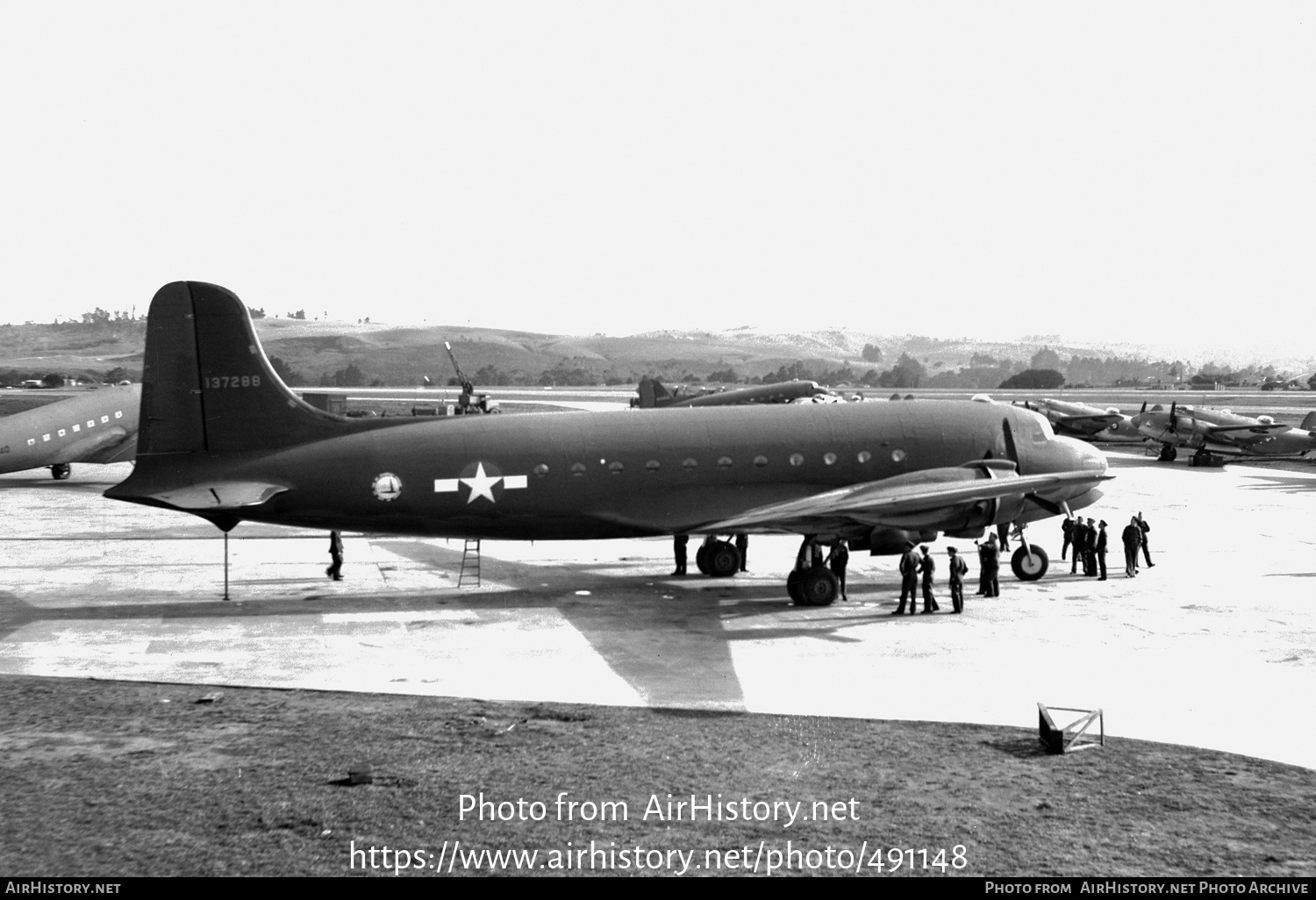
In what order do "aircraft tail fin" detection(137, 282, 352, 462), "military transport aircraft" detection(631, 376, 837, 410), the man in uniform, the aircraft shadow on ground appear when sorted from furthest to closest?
"military transport aircraft" detection(631, 376, 837, 410)
the man in uniform
"aircraft tail fin" detection(137, 282, 352, 462)
the aircraft shadow on ground

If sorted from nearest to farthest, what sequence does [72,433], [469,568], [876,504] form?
[876,504] → [469,568] → [72,433]

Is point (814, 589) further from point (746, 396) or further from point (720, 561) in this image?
point (746, 396)

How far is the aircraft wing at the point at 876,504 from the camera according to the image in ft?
80.8

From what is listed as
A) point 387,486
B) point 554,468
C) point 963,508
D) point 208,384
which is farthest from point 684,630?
point 208,384

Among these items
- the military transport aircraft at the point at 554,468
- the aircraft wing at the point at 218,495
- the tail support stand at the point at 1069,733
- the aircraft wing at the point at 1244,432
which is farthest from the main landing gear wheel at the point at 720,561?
the aircraft wing at the point at 1244,432

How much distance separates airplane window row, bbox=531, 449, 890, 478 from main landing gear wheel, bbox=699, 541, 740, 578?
10.6ft

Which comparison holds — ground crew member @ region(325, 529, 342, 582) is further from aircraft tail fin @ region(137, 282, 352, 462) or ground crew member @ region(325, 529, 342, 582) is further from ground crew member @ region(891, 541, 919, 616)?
ground crew member @ region(891, 541, 919, 616)

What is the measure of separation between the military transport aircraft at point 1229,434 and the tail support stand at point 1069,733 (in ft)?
159

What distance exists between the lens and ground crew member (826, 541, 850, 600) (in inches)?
1036

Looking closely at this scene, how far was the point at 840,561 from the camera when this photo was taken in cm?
2648

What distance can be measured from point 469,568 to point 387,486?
248 inches

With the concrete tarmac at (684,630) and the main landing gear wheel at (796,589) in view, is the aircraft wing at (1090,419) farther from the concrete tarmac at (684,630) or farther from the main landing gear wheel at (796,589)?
the main landing gear wheel at (796,589)

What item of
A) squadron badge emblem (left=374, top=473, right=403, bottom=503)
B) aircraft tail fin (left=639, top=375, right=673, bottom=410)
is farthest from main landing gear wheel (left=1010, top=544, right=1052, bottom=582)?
aircraft tail fin (left=639, top=375, right=673, bottom=410)

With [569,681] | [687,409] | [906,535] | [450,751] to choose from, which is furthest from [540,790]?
[687,409]
